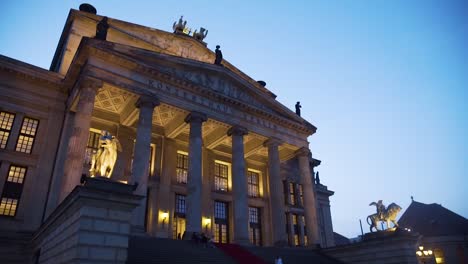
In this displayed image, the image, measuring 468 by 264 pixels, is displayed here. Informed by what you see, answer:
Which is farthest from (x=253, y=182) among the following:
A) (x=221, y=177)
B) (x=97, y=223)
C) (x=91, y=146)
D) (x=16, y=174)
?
(x=97, y=223)

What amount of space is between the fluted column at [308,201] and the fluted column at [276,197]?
305 centimetres

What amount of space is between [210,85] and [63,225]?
55.2ft

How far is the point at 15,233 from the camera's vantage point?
19.9 metres

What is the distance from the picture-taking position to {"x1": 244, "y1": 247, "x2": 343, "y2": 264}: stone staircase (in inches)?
839

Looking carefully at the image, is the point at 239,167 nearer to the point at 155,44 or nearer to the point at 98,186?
the point at 155,44

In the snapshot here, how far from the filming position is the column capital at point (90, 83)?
68.4 ft

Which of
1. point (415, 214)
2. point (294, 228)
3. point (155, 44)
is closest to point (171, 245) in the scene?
point (155, 44)

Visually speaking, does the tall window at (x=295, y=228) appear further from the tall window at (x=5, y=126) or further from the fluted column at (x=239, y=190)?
the tall window at (x=5, y=126)

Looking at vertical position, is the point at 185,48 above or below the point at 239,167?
above

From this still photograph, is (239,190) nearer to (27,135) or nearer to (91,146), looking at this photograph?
(91,146)

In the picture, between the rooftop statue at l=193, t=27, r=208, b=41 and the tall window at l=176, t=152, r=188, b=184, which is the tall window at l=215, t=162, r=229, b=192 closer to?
the tall window at l=176, t=152, r=188, b=184

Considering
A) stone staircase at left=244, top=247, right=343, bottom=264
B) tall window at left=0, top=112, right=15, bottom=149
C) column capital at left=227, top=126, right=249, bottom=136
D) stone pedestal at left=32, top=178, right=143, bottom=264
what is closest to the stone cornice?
tall window at left=0, top=112, right=15, bottom=149

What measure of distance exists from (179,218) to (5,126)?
1447cm

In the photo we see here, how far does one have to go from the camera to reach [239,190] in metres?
25.3
